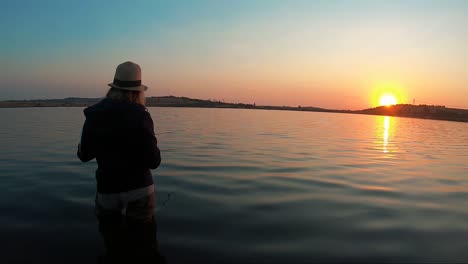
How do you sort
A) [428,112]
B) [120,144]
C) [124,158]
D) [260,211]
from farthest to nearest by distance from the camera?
[428,112]
[260,211]
[124,158]
[120,144]

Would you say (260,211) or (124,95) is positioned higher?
(124,95)

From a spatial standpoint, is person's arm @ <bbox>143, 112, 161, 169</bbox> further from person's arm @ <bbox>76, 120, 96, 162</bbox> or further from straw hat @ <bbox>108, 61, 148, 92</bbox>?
person's arm @ <bbox>76, 120, 96, 162</bbox>

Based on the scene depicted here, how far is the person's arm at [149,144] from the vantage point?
5203 millimetres

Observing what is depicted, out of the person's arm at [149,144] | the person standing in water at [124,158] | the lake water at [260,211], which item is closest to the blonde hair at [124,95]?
the person standing in water at [124,158]

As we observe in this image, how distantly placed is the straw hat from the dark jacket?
0.95 ft

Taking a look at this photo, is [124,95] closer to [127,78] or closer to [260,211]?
[127,78]

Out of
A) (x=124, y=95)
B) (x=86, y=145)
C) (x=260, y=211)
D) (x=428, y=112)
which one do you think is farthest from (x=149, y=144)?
(x=428, y=112)

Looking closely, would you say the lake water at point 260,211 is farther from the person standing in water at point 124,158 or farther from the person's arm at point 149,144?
the person's arm at point 149,144

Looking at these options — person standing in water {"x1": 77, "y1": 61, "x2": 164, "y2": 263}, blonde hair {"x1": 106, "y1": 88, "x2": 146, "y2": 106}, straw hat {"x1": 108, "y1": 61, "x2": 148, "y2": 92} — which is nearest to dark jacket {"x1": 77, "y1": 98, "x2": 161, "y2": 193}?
person standing in water {"x1": 77, "y1": 61, "x2": 164, "y2": 263}

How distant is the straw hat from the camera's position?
5.28 meters

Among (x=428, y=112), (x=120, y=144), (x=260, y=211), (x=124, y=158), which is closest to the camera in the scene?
(x=120, y=144)

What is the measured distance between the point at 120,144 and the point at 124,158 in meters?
0.27

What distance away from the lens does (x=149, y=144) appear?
530 cm

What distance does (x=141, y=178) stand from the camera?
18.4ft
